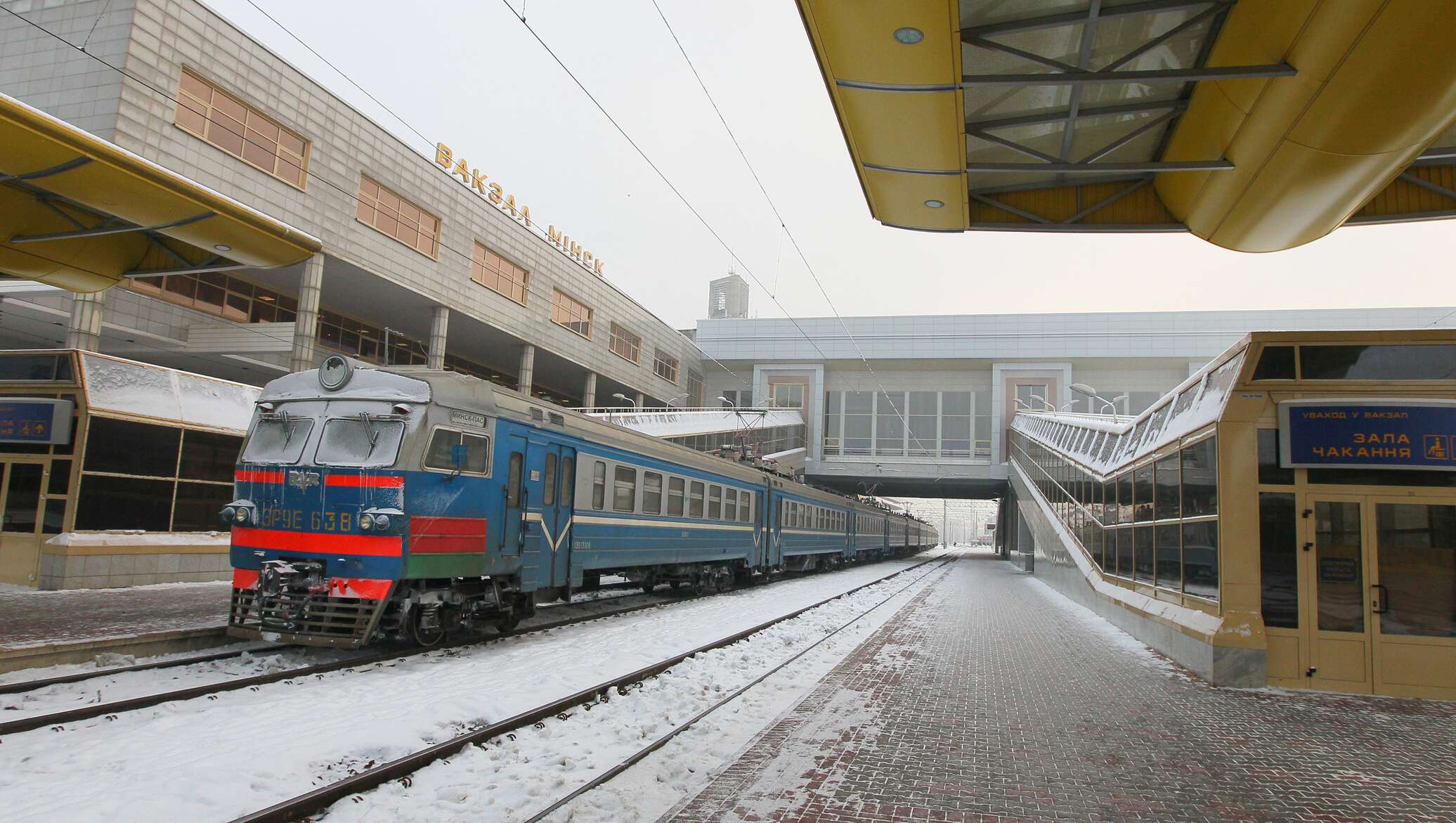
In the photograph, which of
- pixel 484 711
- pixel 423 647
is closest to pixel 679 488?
pixel 423 647

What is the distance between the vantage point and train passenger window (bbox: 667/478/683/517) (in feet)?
50.7

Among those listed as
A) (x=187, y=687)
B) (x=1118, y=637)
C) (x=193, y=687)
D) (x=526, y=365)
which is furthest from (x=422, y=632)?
(x=526, y=365)

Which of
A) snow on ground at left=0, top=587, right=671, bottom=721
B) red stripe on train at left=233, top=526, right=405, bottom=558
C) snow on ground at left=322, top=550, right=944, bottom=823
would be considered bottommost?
snow on ground at left=322, top=550, right=944, bottom=823

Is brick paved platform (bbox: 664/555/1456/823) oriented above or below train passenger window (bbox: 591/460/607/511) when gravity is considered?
below

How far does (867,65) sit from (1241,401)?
6.12m

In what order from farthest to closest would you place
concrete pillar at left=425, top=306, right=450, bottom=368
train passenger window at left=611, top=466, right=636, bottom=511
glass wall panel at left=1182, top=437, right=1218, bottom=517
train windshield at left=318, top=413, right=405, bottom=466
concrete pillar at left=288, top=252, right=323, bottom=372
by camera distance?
concrete pillar at left=425, top=306, right=450, bottom=368
concrete pillar at left=288, top=252, right=323, bottom=372
train passenger window at left=611, top=466, right=636, bottom=511
glass wall panel at left=1182, top=437, right=1218, bottom=517
train windshield at left=318, top=413, right=405, bottom=466

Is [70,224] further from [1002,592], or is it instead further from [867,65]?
[1002,592]

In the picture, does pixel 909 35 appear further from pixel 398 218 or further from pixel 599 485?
pixel 398 218

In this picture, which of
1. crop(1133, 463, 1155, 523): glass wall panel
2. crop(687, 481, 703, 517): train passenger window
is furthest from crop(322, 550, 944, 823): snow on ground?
crop(687, 481, 703, 517): train passenger window

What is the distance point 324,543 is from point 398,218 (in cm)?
2070

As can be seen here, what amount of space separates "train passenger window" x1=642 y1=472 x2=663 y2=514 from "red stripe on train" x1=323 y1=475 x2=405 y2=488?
5.93 m

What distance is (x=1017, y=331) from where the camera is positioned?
56.8 metres

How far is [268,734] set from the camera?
19.7 ft

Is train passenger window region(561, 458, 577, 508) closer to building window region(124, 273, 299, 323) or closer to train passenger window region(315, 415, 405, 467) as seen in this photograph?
train passenger window region(315, 415, 405, 467)
